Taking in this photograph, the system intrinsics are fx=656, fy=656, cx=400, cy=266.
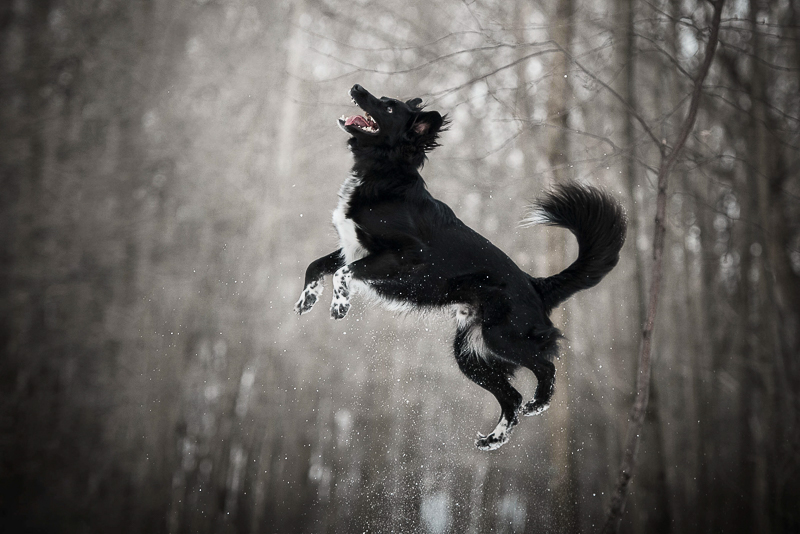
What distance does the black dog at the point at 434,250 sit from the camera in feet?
14.9

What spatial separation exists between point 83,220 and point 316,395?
6322 millimetres

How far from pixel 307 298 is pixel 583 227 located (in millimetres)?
2067

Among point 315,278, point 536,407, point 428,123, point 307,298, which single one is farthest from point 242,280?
point 536,407

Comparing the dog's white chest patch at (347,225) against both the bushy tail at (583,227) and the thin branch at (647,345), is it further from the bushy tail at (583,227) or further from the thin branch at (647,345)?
the thin branch at (647,345)

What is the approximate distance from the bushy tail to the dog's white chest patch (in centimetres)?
126

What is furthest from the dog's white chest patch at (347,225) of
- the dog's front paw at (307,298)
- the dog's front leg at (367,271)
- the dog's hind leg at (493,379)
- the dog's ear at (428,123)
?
the dog's hind leg at (493,379)

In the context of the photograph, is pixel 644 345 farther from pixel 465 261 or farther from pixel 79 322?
pixel 79 322

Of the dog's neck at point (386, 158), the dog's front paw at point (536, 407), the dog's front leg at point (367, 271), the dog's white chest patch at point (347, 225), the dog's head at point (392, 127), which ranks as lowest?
the dog's front paw at point (536, 407)

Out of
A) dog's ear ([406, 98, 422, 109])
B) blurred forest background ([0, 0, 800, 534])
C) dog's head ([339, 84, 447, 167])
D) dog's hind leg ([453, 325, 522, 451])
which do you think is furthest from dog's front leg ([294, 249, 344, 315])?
blurred forest background ([0, 0, 800, 534])

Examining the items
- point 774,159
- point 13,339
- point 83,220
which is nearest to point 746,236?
point 774,159

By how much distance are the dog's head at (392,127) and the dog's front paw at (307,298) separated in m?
1.03

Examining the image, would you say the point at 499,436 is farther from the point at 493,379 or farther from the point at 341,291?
the point at 341,291

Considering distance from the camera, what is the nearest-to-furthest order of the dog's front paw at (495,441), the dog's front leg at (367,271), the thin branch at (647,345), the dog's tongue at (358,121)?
the thin branch at (647,345), the dog's front leg at (367,271), the dog's tongue at (358,121), the dog's front paw at (495,441)

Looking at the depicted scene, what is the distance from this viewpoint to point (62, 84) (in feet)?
42.5
